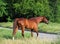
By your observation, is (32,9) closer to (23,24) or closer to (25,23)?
(25,23)

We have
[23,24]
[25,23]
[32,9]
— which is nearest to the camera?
[23,24]

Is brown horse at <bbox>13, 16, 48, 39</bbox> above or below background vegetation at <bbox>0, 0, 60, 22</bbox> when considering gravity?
above

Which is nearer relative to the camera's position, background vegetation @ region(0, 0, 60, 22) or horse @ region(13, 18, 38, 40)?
horse @ region(13, 18, 38, 40)

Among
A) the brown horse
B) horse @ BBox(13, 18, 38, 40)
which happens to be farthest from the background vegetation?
horse @ BBox(13, 18, 38, 40)

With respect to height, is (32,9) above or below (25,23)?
below

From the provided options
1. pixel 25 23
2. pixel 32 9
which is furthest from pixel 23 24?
pixel 32 9

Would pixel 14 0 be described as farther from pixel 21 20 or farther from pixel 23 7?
pixel 21 20

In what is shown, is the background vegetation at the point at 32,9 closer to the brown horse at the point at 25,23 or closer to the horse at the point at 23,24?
the brown horse at the point at 25,23

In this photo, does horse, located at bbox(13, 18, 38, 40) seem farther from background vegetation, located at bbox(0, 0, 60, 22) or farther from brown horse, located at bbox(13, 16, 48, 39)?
background vegetation, located at bbox(0, 0, 60, 22)

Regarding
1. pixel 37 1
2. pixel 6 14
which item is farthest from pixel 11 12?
pixel 37 1

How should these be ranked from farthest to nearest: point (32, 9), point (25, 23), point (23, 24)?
point (32, 9) → point (25, 23) → point (23, 24)

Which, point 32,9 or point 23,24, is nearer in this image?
point 23,24

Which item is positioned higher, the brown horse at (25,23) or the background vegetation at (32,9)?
the brown horse at (25,23)

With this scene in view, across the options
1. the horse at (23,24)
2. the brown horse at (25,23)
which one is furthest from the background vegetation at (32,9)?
the horse at (23,24)
